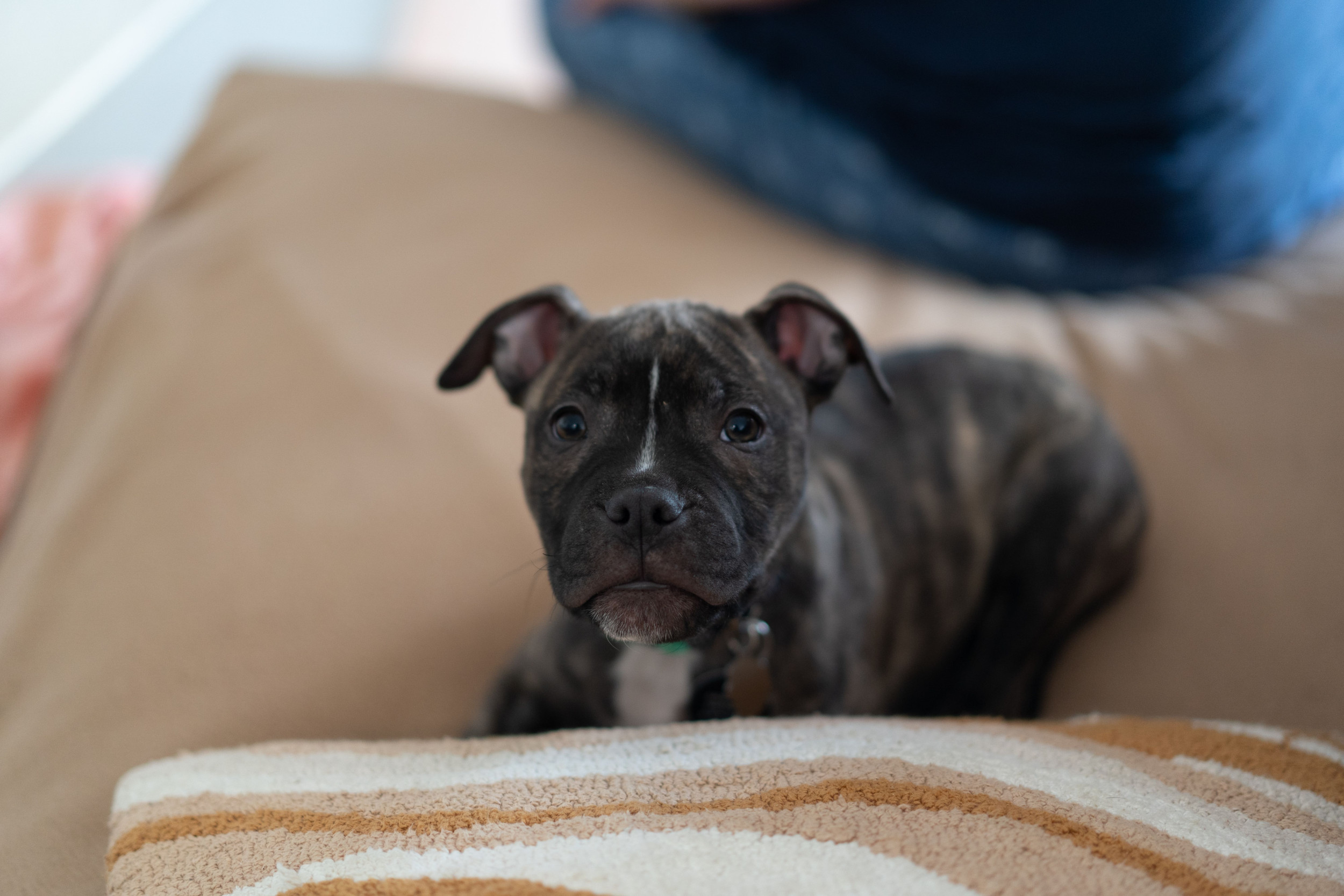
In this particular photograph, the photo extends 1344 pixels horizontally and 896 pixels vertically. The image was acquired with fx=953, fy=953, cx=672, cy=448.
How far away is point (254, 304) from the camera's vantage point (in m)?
2.47

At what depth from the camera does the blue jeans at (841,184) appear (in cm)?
306

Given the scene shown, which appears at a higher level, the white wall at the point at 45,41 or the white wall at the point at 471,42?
the white wall at the point at 471,42

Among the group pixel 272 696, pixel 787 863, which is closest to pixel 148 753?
pixel 272 696

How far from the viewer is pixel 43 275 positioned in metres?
3.60

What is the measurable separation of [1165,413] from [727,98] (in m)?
1.63

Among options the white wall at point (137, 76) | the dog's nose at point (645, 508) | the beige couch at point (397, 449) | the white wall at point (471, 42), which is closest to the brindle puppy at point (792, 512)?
the dog's nose at point (645, 508)

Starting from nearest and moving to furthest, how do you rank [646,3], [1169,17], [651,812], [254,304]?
[651,812] → [254,304] → [1169,17] → [646,3]

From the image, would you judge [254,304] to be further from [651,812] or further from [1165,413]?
[1165,413]

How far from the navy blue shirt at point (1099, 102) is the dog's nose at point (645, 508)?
2.13 m

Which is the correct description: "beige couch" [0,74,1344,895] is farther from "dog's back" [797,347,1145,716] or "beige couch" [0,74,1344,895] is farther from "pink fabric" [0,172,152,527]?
"pink fabric" [0,172,152,527]

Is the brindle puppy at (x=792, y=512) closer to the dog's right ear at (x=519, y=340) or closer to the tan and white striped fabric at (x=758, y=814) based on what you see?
the dog's right ear at (x=519, y=340)

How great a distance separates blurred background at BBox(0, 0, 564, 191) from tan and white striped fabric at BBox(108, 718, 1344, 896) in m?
3.56

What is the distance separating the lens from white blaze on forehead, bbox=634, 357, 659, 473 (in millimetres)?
1480

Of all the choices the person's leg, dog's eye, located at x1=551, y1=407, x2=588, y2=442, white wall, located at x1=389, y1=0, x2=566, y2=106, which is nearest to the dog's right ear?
dog's eye, located at x1=551, y1=407, x2=588, y2=442
